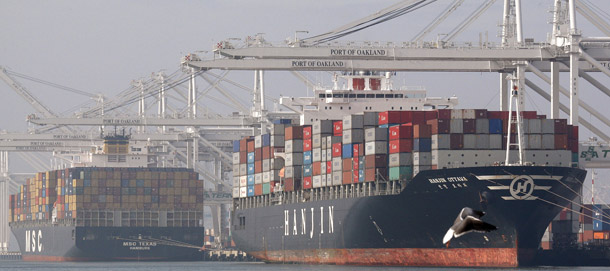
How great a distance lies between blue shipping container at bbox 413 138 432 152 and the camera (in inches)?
2233

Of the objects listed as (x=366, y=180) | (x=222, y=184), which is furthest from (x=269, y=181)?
(x=222, y=184)

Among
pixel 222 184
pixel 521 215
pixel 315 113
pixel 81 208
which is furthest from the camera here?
pixel 222 184

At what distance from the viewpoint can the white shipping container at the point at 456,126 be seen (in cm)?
5547

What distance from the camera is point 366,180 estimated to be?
6038cm

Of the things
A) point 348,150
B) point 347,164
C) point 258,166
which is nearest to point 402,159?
point 348,150

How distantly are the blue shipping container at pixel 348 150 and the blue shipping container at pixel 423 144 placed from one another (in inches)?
202

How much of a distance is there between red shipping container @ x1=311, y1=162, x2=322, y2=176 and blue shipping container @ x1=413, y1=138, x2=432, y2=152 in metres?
9.71

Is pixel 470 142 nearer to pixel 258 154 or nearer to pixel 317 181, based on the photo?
pixel 317 181

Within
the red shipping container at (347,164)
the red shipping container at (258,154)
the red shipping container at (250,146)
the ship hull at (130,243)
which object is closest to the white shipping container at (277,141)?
the red shipping container at (258,154)

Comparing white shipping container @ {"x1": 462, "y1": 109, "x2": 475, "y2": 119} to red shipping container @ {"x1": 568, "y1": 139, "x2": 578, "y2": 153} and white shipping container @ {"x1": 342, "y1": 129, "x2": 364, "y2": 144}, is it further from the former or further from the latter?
white shipping container @ {"x1": 342, "y1": 129, "x2": 364, "y2": 144}

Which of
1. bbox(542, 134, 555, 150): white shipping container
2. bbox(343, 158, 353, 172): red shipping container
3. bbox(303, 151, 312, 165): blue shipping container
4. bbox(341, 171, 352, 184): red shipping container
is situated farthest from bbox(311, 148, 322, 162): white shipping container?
bbox(542, 134, 555, 150): white shipping container

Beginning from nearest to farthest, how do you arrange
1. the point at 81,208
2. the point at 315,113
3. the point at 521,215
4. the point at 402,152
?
the point at 521,215 < the point at 402,152 < the point at 315,113 < the point at 81,208

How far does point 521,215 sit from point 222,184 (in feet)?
189

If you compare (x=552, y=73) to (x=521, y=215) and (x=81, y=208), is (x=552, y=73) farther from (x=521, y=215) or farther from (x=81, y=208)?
(x=81, y=208)
